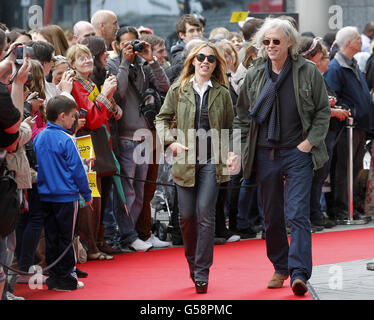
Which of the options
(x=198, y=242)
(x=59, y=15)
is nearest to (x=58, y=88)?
(x=198, y=242)

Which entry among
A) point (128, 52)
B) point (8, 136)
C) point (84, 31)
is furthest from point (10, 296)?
point (84, 31)

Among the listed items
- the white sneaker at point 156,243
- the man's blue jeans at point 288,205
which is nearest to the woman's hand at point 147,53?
the white sneaker at point 156,243

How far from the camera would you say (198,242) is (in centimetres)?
763

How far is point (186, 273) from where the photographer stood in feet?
28.2

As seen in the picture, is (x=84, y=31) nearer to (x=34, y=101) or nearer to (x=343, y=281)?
(x=34, y=101)

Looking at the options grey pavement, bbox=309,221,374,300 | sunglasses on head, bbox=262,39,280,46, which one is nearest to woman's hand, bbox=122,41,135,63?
sunglasses on head, bbox=262,39,280,46

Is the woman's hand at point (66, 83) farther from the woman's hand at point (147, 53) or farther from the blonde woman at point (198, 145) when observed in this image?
the woman's hand at point (147, 53)

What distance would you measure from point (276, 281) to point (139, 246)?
2.69m

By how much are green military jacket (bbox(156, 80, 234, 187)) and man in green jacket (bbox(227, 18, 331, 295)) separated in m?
0.18

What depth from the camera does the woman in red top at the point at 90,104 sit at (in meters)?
9.10

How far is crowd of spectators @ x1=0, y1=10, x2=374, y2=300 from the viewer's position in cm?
741
